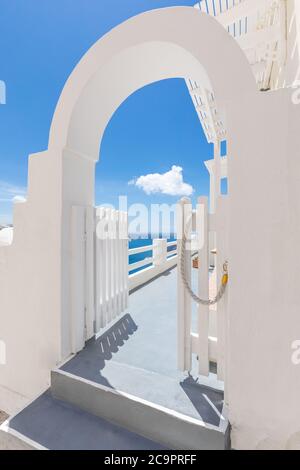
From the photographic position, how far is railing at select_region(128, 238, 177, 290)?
491cm

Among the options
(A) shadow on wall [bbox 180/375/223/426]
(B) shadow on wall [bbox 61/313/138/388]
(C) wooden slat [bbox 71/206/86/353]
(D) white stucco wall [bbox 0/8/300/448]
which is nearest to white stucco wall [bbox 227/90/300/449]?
(D) white stucco wall [bbox 0/8/300/448]

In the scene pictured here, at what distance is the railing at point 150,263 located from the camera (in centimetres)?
491

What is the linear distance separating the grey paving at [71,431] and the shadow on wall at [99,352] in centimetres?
29

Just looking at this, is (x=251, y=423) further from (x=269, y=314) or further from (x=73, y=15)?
(x=73, y=15)

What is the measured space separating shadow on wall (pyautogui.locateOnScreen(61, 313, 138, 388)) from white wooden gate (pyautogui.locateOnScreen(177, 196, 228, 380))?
2.61 ft

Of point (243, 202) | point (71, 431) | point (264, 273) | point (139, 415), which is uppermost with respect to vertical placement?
point (243, 202)

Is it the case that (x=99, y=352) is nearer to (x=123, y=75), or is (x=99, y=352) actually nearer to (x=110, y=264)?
(x=110, y=264)

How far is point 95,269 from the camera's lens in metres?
2.68

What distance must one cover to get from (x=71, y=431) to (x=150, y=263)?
14.9ft

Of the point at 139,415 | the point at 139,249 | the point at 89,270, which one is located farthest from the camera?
the point at 139,249

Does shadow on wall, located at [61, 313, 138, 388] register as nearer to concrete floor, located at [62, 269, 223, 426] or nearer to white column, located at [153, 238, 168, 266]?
concrete floor, located at [62, 269, 223, 426]

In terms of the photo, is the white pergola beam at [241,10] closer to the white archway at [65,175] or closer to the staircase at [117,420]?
the white archway at [65,175]

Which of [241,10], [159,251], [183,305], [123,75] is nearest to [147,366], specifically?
[183,305]
